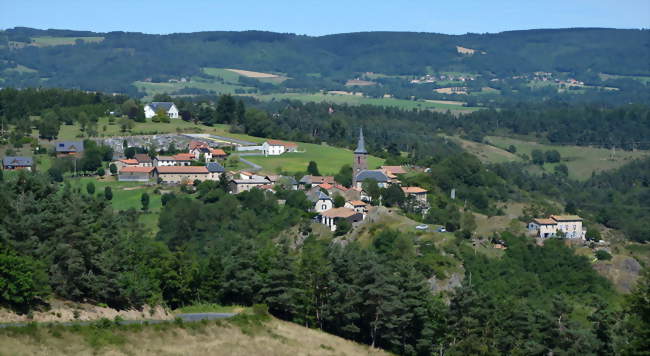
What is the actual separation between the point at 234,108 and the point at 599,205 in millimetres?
45332

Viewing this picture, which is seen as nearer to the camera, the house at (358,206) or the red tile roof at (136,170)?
the house at (358,206)

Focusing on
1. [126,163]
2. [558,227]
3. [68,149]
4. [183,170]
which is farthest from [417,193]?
[68,149]

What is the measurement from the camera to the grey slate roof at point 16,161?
292 ft

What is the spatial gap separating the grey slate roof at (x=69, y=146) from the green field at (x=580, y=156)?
2849 inches

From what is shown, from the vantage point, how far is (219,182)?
84.7m

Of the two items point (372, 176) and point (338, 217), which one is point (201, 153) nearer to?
point (372, 176)

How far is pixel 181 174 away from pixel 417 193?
70.7 feet

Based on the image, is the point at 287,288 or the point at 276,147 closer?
the point at 287,288

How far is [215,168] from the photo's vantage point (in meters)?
88.7

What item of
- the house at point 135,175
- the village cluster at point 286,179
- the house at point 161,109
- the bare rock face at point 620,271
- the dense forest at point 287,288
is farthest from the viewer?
the house at point 161,109

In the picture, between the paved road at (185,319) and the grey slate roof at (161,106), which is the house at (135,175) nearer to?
the grey slate roof at (161,106)

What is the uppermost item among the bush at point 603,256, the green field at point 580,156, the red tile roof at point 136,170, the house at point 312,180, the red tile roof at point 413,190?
the red tile roof at point 136,170

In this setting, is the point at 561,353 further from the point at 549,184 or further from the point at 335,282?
the point at 549,184

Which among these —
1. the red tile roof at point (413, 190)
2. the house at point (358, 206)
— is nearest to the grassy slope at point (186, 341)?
the house at point (358, 206)
